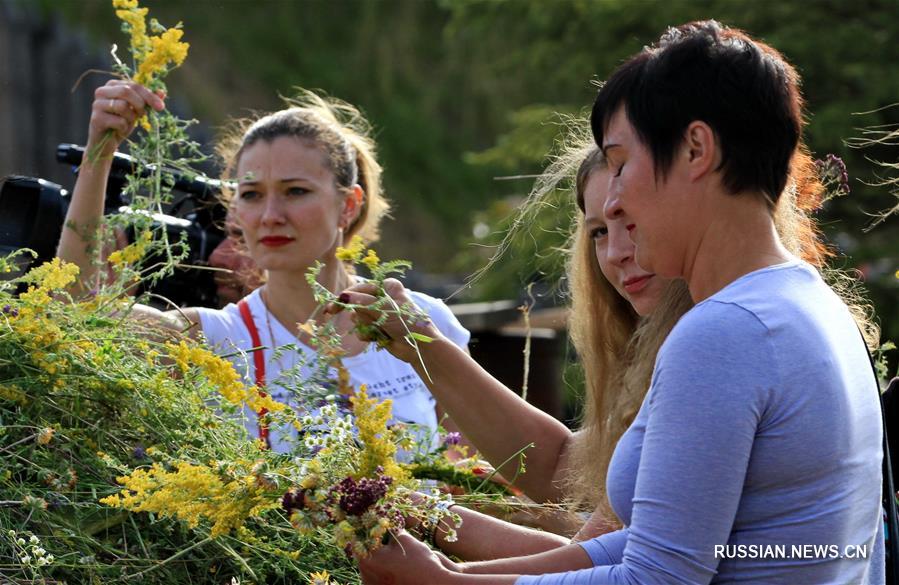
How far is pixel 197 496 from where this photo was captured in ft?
5.24

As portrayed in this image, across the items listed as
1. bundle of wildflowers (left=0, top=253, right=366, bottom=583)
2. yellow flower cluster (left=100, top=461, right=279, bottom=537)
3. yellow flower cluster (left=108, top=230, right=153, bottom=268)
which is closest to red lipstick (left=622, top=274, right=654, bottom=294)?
bundle of wildflowers (left=0, top=253, right=366, bottom=583)

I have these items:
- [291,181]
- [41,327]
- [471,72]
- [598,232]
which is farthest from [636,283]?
[471,72]

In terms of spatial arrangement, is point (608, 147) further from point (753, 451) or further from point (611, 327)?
point (611, 327)

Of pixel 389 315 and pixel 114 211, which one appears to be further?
pixel 114 211

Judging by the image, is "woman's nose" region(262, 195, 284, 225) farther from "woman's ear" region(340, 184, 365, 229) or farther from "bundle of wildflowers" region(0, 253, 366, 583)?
"bundle of wildflowers" region(0, 253, 366, 583)

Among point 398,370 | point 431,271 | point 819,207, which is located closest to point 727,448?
point 819,207

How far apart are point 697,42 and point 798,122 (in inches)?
6.6

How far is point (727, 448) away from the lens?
1312 mm

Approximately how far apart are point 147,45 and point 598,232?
96 cm

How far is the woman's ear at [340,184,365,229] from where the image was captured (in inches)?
125

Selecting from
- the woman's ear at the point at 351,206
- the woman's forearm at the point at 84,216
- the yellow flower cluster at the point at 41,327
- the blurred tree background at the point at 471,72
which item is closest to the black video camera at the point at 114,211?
the woman's forearm at the point at 84,216

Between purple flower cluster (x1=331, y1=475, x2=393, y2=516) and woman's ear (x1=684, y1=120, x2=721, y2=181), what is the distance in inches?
21.5

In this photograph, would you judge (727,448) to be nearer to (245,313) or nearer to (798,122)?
(798,122)

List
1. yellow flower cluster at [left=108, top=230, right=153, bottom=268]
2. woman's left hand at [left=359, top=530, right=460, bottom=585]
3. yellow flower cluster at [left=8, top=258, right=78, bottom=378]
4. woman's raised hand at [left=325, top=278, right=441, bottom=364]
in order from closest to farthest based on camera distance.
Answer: woman's left hand at [left=359, top=530, right=460, bottom=585]
yellow flower cluster at [left=8, top=258, right=78, bottom=378]
woman's raised hand at [left=325, top=278, right=441, bottom=364]
yellow flower cluster at [left=108, top=230, right=153, bottom=268]
